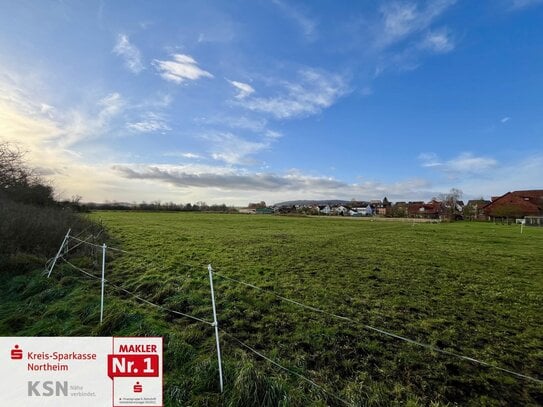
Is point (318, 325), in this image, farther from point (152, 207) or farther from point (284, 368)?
point (152, 207)

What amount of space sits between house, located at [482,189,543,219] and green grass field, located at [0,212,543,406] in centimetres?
7445

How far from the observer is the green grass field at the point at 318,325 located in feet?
13.8

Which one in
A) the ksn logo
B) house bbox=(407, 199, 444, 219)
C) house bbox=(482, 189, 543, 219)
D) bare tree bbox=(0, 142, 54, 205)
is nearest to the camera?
the ksn logo

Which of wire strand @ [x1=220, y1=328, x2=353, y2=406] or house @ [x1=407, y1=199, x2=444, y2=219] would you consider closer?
wire strand @ [x1=220, y1=328, x2=353, y2=406]

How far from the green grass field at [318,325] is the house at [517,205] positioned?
74.4 m

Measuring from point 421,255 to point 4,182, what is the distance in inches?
1102

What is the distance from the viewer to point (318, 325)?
637 centimetres

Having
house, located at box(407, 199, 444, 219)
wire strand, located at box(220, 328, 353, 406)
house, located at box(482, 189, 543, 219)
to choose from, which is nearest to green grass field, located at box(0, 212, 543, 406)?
wire strand, located at box(220, 328, 353, 406)

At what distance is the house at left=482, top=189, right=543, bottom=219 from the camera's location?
69338mm

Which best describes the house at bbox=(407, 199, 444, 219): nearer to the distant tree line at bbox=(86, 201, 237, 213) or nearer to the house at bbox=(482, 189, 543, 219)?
the house at bbox=(482, 189, 543, 219)

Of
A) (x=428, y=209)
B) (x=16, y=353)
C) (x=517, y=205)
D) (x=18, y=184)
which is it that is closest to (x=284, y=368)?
(x=16, y=353)

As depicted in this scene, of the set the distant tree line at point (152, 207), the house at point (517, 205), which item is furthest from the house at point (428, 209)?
the distant tree line at point (152, 207)

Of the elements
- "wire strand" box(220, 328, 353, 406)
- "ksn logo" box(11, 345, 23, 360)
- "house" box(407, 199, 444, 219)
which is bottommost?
"wire strand" box(220, 328, 353, 406)

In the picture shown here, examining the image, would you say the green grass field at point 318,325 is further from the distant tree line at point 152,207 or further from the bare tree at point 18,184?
the distant tree line at point 152,207
